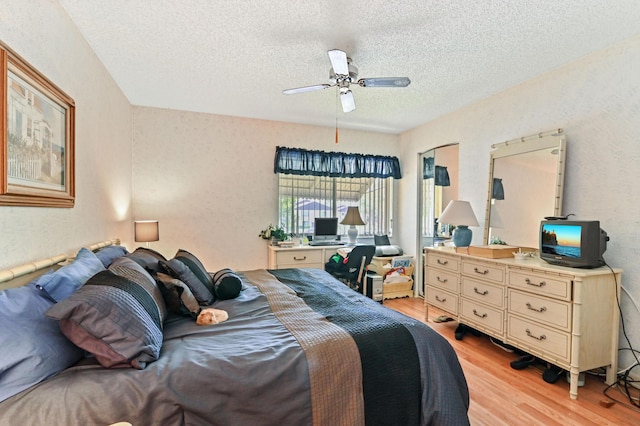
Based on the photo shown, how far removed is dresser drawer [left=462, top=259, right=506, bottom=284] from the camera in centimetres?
263

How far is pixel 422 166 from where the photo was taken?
4.69m

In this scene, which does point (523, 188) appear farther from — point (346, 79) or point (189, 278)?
point (189, 278)

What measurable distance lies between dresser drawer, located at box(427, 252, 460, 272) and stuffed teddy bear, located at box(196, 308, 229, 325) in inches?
95.1

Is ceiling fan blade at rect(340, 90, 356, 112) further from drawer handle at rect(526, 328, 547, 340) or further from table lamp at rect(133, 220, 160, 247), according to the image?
table lamp at rect(133, 220, 160, 247)

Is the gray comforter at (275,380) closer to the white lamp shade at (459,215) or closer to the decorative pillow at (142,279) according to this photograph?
the decorative pillow at (142,279)

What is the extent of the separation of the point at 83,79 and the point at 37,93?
77 cm

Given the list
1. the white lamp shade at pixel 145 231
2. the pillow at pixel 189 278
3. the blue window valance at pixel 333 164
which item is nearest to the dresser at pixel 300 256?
the blue window valance at pixel 333 164

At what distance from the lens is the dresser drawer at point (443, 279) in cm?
312

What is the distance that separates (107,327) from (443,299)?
10.2 feet

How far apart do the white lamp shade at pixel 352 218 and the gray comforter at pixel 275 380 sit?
2.86m

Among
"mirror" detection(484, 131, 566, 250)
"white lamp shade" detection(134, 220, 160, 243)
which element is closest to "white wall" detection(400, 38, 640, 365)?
"mirror" detection(484, 131, 566, 250)

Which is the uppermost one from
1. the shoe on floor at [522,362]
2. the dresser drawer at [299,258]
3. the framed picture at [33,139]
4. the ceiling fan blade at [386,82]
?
the ceiling fan blade at [386,82]

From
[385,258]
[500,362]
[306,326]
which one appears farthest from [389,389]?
[385,258]

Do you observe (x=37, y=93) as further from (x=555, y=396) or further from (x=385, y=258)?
(x=385, y=258)
